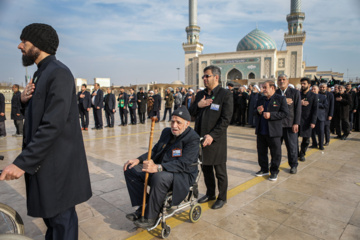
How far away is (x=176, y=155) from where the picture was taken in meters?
2.71

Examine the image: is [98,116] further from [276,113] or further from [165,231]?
[165,231]

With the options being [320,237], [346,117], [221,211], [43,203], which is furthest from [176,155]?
[346,117]

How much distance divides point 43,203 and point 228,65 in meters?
54.2

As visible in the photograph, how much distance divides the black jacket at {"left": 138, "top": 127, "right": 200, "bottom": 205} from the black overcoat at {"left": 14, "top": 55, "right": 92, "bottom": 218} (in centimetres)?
105

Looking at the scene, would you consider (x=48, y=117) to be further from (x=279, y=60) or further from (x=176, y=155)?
(x=279, y=60)

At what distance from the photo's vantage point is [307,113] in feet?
19.2

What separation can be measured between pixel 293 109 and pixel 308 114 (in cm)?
129

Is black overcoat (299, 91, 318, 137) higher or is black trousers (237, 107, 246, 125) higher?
black overcoat (299, 91, 318, 137)

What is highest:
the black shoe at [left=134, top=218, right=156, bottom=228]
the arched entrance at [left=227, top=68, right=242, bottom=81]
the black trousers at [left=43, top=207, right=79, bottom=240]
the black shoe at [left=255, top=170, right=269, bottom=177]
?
the arched entrance at [left=227, top=68, right=242, bottom=81]

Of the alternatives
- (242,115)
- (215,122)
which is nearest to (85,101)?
(242,115)

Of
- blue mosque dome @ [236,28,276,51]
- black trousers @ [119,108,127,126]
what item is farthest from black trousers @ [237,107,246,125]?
blue mosque dome @ [236,28,276,51]

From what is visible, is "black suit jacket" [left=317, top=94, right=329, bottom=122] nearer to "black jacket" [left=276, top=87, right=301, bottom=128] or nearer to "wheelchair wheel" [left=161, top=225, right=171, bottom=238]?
"black jacket" [left=276, top=87, right=301, bottom=128]

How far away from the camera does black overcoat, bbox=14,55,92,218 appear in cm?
162

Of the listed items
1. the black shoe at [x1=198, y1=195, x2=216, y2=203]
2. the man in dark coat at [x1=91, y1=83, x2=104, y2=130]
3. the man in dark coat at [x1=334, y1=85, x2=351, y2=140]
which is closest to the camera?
the black shoe at [x1=198, y1=195, x2=216, y2=203]
